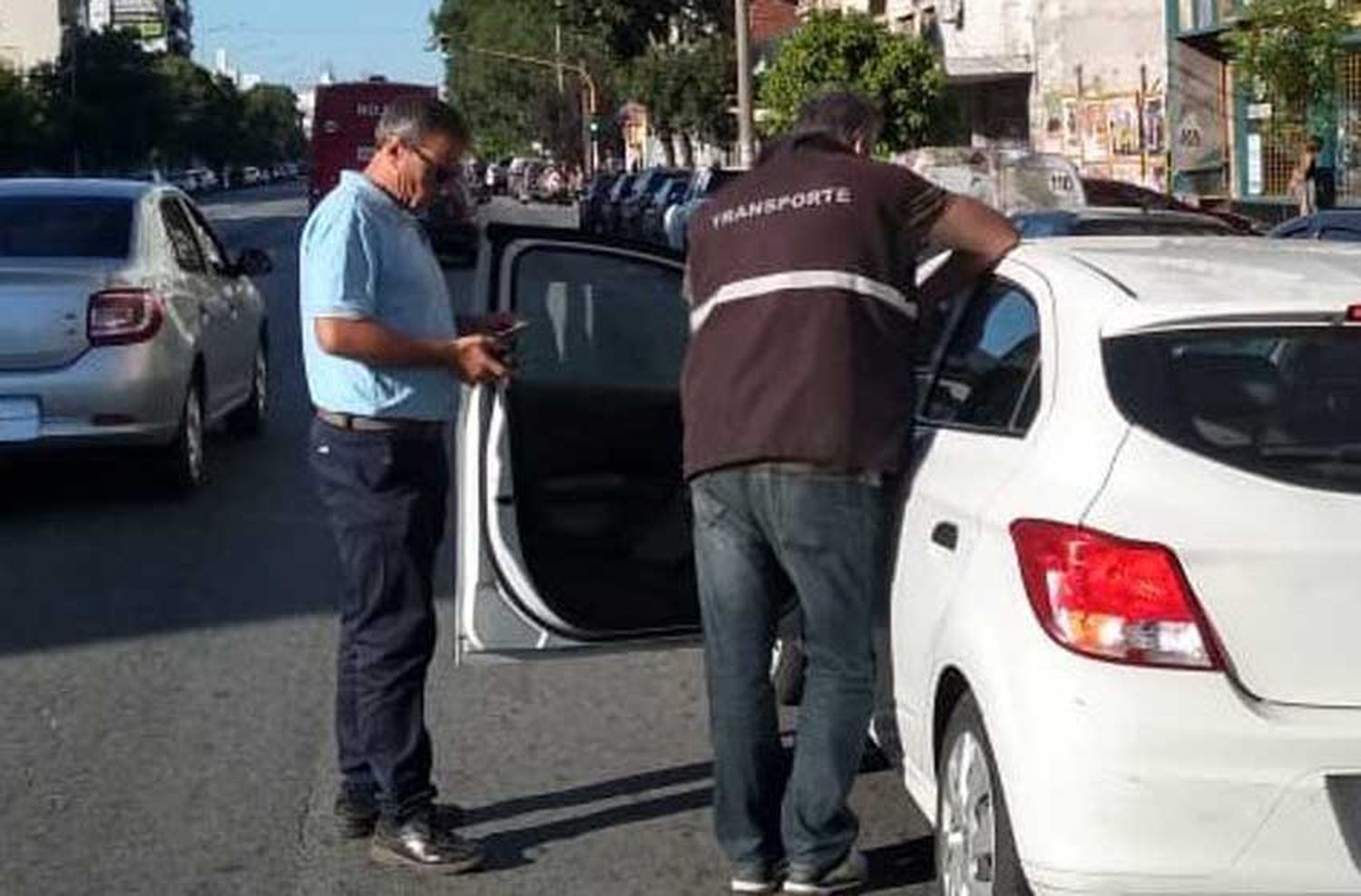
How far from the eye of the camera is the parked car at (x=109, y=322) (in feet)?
33.9

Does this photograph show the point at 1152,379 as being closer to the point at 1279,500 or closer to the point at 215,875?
the point at 1279,500

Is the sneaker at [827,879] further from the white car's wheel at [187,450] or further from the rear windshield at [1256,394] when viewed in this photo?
the white car's wheel at [187,450]

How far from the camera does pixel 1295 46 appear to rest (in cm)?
2067

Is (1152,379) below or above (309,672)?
above

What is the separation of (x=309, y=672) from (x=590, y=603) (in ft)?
7.63

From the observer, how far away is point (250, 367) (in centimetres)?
1298

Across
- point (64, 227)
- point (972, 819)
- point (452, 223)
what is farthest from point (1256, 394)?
point (64, 227)

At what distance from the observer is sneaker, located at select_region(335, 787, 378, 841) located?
18.6ft

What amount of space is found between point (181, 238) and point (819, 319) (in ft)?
25.1

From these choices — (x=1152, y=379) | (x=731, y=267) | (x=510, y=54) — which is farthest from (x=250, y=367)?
(x=510, y=54)

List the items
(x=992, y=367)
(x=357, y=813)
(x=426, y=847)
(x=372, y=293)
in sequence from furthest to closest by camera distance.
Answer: (x=357, y=813) < (x=426, y=847) < (x=372, y=293) < (x=992, y=367)

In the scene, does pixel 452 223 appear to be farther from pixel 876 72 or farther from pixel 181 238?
pixel 876 72

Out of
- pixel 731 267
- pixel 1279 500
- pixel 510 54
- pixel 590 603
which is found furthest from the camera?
pixel 510 54

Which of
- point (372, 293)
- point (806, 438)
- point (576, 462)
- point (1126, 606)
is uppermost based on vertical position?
point (372, 293)
